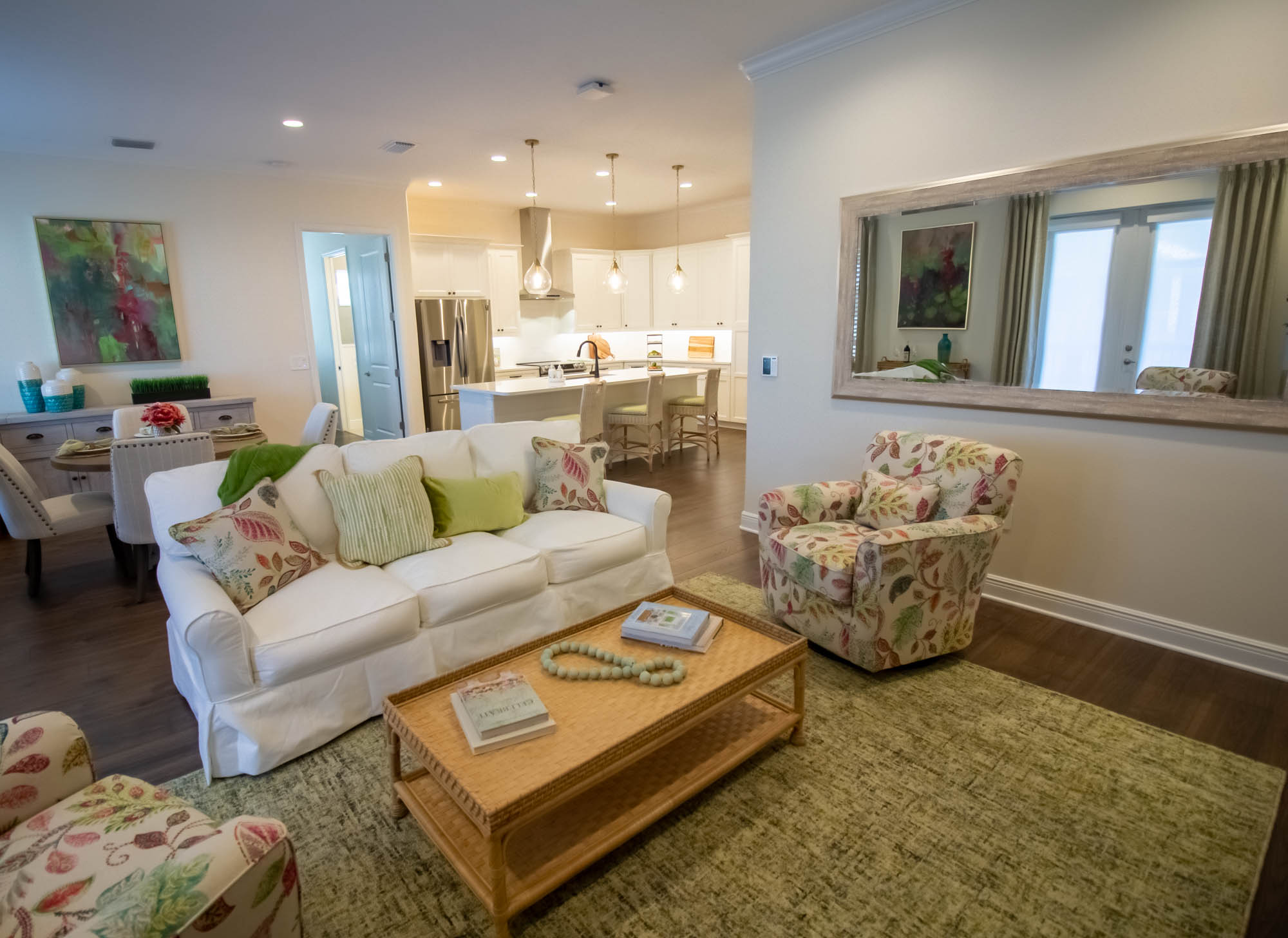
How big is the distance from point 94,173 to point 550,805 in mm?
6216

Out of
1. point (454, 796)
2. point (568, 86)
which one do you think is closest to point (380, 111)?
point (568, 86)

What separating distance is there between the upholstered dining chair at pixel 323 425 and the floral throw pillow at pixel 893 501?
10.3 feet

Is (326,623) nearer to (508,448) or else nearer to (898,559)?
(508,448)

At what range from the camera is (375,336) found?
7.04m

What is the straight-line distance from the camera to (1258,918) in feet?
5.25

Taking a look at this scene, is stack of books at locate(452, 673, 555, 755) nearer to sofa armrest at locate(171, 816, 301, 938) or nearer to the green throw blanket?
sofa armrest at locate(171, 816, 301, 938)

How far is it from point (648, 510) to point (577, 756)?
1.68 metres

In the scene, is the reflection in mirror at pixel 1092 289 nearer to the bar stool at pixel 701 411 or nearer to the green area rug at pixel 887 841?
the green area rug at pixel 887 841

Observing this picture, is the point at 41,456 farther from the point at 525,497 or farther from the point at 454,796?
the point at 454,796

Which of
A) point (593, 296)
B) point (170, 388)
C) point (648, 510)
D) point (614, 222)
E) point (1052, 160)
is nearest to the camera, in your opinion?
point (1052, 160)

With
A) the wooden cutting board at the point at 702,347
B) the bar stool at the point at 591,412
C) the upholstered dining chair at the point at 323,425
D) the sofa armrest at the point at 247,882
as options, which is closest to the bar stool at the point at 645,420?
the bar stool at the point at 591,412

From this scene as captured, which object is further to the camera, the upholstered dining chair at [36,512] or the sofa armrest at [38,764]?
the upholstered dining chair at [36,512]

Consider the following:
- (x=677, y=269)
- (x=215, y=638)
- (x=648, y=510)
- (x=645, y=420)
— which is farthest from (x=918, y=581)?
(x=677, y=269)

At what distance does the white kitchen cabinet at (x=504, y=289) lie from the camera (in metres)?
7.90
